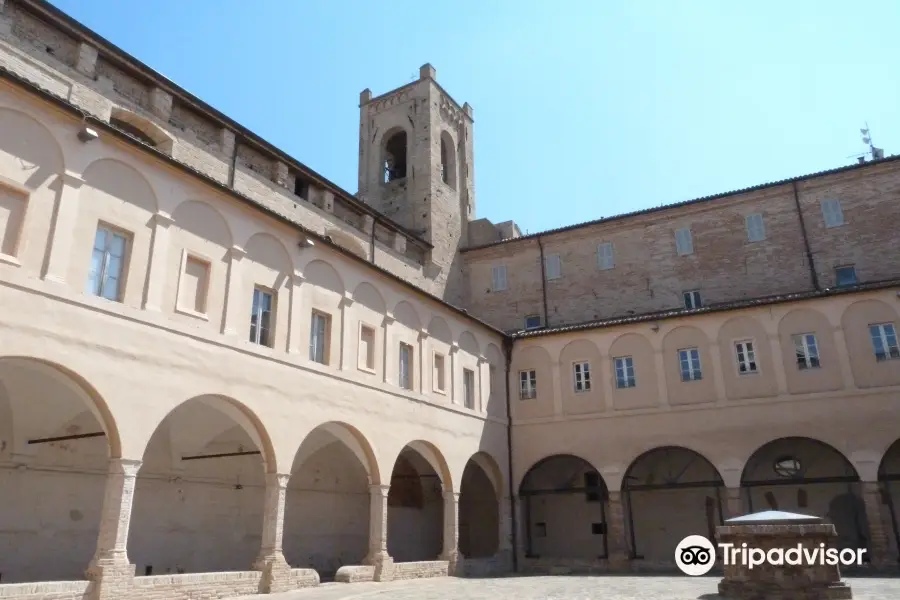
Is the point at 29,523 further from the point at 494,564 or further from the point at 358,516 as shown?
the point at 494,564

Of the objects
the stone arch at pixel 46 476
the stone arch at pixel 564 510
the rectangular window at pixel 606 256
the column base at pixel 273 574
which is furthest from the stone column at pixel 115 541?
the rectangular window at pixel 606 256

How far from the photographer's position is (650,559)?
21.6 meters

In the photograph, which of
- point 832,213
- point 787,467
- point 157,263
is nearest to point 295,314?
point 157,263

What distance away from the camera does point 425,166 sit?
94.4 ft

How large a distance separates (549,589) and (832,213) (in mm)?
16545

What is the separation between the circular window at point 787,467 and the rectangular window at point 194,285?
17014 millimetres

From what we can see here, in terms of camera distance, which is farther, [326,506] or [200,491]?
[326,506]

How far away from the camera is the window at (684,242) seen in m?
25.4

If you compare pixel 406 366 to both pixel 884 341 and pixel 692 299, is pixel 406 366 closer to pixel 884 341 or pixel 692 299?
pixel 692 299

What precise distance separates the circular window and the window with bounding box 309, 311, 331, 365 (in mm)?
14046

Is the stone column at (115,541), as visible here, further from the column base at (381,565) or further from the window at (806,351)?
the window at (806,351)

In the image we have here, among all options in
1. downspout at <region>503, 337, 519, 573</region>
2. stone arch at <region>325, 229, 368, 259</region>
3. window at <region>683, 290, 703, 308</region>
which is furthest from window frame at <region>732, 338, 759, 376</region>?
stone arch at <region>325, 229, 368, 259</region>

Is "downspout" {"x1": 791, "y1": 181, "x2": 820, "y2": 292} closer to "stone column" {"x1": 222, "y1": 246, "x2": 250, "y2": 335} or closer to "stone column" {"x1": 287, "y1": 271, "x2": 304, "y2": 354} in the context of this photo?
"stone column" {"x1": 287, "y1": 271, "x2": 304, "y2": 354}

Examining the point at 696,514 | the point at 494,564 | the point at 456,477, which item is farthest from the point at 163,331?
the point at 696,514
